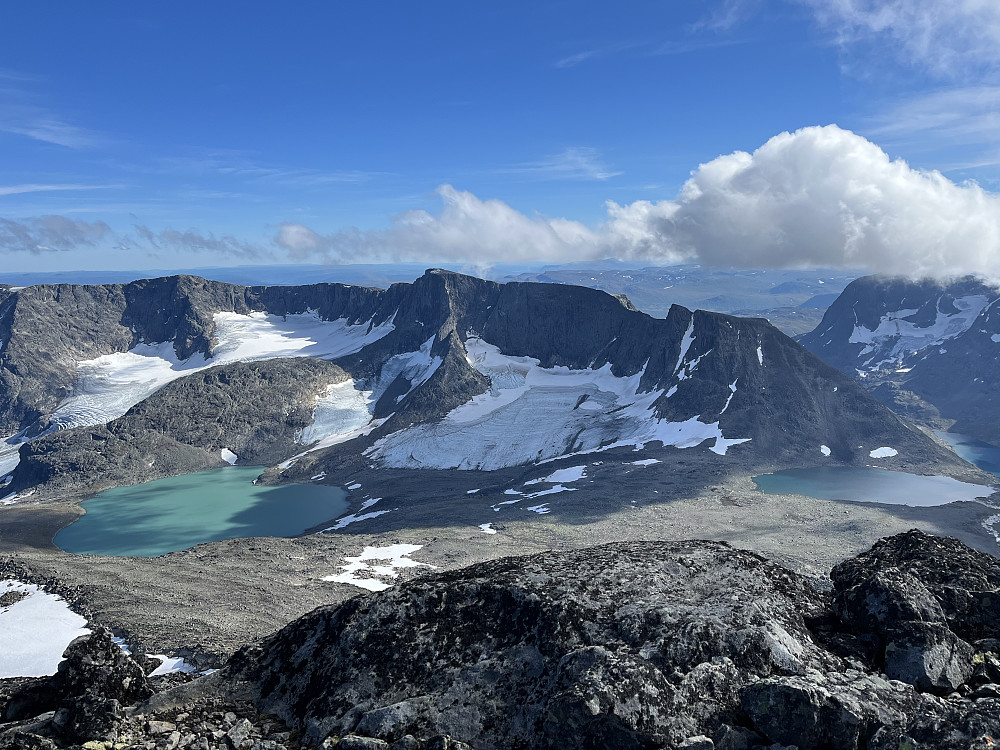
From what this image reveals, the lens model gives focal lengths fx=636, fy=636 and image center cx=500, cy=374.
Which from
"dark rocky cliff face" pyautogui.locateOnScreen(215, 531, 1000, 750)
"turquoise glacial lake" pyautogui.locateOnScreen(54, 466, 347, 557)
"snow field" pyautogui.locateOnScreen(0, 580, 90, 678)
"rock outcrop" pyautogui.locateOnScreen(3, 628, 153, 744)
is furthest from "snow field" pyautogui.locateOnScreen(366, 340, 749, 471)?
"rock outcrop" pyautogui.locateOnScreen(3, 628, 153, 744)

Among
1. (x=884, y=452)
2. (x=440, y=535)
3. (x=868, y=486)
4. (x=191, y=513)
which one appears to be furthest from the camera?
(x=884, y=452)

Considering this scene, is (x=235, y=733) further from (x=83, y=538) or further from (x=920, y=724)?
(x=83, y=538)

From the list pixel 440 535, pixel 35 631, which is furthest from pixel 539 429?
pixel 35 631

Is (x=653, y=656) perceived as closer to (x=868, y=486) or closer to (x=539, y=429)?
(x=868, y=486)

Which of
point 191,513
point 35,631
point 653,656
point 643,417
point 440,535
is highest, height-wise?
point 653,656

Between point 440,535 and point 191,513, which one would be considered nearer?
point 440,535

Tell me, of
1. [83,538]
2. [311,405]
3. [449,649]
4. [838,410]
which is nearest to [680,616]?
[449,649]

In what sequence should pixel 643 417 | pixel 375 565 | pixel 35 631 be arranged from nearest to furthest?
pixel 35 631
pixel 375 565
pixel 643 417
